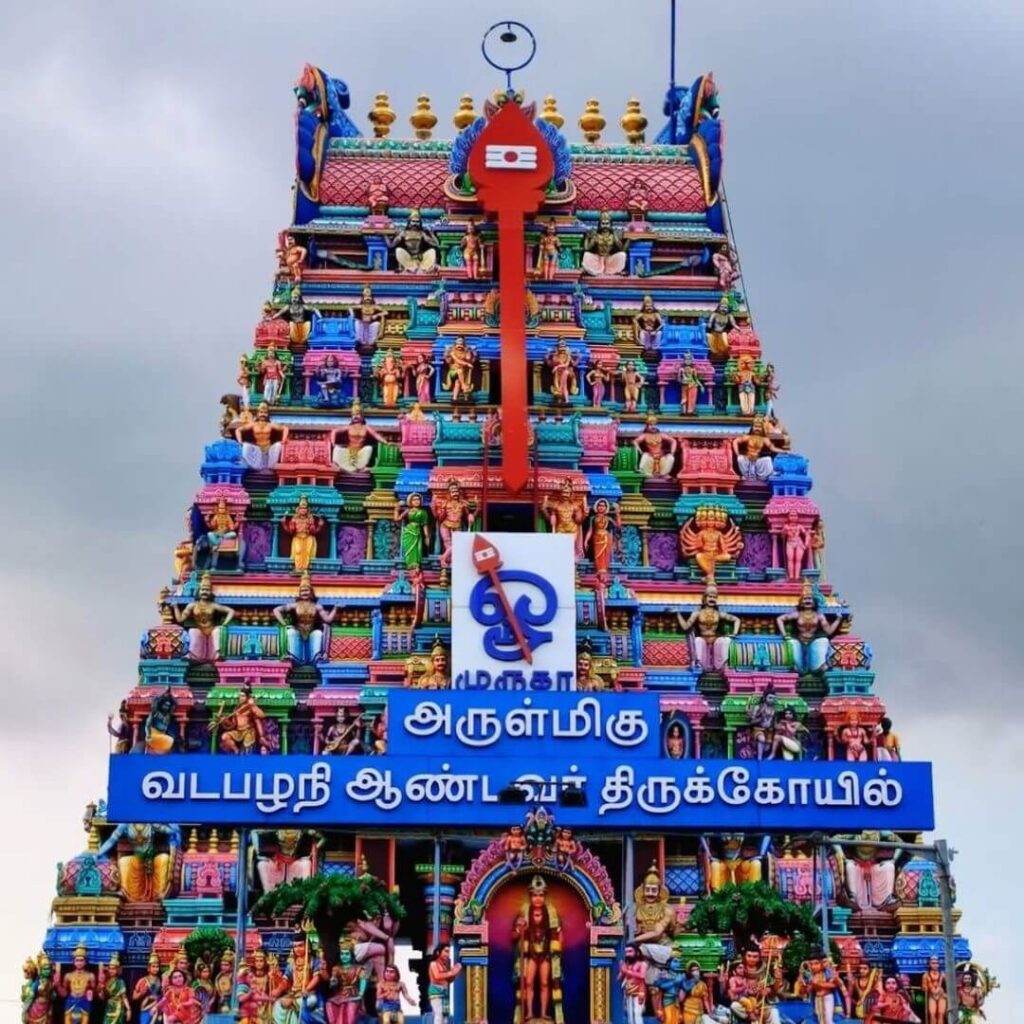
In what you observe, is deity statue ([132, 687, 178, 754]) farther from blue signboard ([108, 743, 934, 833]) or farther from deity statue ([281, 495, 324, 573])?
deity statue ([281, 495, 324, 573])

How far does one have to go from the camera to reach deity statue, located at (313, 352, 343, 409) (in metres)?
64.1

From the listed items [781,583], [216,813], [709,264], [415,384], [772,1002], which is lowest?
[772,1002]

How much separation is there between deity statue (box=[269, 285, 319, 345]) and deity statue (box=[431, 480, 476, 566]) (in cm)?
729

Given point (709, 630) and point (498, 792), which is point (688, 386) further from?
point (498, 792)

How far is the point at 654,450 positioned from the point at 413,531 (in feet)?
21.7

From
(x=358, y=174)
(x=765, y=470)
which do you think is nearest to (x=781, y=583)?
(x=765, y=470)

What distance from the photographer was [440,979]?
50.2m

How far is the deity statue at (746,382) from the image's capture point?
64.1 m

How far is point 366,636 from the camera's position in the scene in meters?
59.3

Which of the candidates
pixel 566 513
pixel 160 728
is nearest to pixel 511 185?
pixel 566 513

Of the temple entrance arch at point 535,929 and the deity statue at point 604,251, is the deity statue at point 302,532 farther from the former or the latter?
the deity statue at point 604,251

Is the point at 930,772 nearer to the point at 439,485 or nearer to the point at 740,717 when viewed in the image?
the point at 740,717

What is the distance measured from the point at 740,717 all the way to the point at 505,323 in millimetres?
11756

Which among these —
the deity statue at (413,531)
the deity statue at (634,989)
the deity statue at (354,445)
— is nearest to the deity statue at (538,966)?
the deity statue at (634,989)
